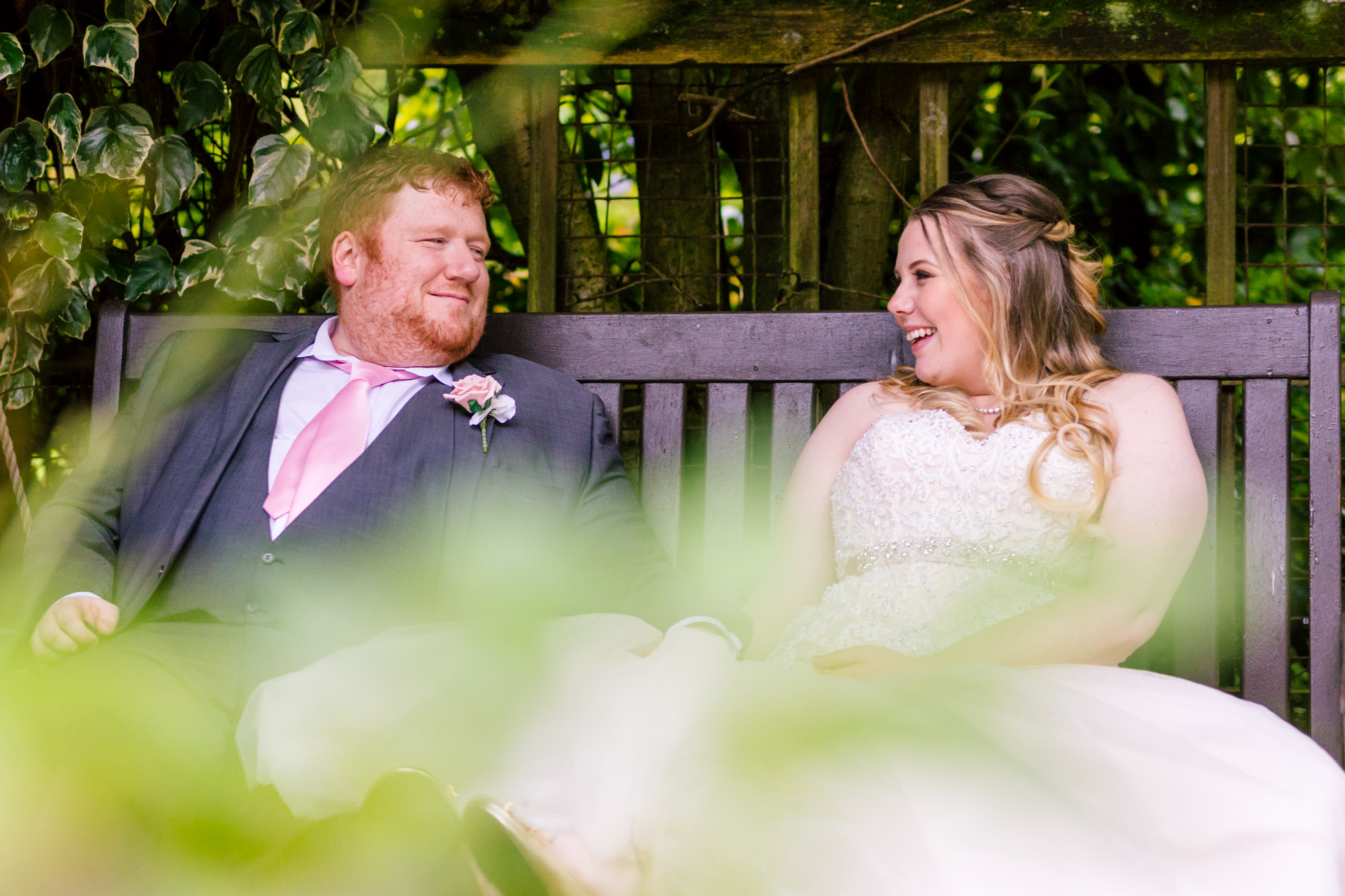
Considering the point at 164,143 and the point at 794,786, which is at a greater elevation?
the point at 164,143

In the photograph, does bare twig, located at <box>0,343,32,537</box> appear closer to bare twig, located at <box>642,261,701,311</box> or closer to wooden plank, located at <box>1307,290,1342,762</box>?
bare twig, located at <box>642,261,701,311</box>

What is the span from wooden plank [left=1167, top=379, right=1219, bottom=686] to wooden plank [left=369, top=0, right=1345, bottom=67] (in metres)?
0.86

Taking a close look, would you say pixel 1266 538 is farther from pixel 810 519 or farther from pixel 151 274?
pixel 151 274

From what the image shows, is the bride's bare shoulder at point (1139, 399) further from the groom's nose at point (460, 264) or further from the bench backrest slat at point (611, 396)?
the groom's nose at point (460, 264)

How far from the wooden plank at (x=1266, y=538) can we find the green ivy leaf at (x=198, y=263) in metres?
2.12

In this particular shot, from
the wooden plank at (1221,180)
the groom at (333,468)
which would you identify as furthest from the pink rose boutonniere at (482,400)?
the wooden plank at (1221,180)

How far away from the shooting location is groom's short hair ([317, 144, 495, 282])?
215 cm

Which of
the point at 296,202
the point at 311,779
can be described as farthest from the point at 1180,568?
the point at 296,202

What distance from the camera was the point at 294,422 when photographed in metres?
2.10

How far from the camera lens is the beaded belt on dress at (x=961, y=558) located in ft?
6.28

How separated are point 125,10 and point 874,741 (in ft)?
8.15

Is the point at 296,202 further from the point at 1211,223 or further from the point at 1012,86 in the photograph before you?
the point at 1012,86

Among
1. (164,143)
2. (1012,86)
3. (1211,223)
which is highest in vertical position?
(1012,86)

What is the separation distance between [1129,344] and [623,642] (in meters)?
1.36
